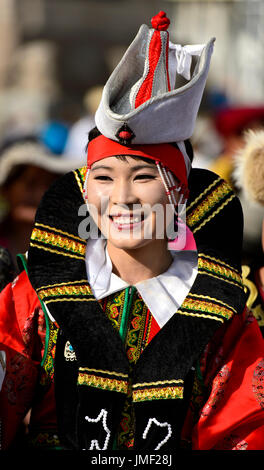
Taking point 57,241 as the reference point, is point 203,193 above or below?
above

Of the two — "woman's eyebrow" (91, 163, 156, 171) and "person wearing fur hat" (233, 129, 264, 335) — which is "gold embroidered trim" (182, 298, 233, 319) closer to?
"woman's eyebrow" (91, 163, 156, 171)

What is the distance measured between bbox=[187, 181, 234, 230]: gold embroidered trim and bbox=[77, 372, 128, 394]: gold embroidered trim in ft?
2.04

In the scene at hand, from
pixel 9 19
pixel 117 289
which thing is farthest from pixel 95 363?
pixel 9 19

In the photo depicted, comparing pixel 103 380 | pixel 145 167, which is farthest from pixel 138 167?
pixel 103 380

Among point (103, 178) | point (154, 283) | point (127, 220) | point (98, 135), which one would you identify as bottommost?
point (154, 283)

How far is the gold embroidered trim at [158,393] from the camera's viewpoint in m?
2.43

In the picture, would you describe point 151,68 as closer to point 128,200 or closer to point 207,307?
point 128,200

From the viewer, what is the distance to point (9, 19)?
15.8 m

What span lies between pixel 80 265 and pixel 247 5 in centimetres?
1425

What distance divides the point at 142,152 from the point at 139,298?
53 centimetres

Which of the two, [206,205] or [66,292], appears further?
[206,205]

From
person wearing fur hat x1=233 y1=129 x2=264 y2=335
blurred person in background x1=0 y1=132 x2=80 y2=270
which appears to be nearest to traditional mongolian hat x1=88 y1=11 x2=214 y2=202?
person wearing fur hat x1=233 y1=129 x2=264 y2=335

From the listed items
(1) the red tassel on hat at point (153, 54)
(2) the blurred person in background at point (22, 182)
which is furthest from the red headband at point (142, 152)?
(2) the blurred person in background at point (22, 182)

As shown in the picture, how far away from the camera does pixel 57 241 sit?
2650mm
